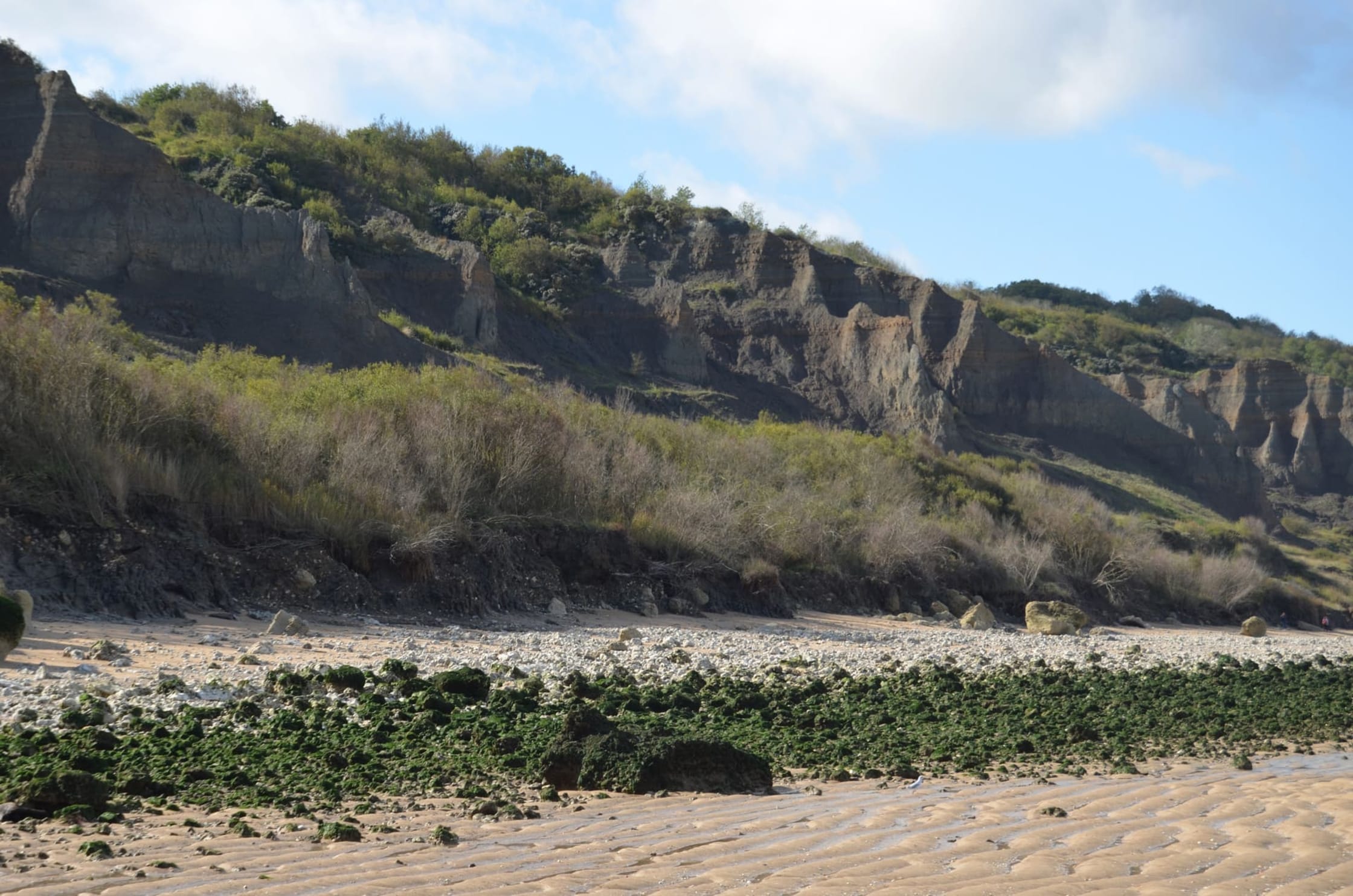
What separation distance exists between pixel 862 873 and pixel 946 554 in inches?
1090

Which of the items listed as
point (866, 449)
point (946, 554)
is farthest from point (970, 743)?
point (866, 449)

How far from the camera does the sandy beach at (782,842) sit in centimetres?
566

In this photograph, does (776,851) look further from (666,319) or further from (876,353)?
(876,353)

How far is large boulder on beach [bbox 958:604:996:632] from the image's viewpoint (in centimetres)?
2825

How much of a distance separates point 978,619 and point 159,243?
29.4m

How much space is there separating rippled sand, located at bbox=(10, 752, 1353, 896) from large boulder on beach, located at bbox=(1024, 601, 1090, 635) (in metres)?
20.7

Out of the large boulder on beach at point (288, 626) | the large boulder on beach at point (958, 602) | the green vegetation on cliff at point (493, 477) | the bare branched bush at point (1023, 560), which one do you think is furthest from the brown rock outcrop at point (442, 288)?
the large boulder on beach at point (288, 626)

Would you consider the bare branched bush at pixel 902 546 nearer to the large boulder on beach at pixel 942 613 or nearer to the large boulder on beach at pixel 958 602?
the large boulder on beach at pixel 958 602

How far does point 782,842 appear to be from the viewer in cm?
675

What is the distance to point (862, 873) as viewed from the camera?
241 inches

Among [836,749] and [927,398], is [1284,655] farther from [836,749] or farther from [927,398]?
[927,398]

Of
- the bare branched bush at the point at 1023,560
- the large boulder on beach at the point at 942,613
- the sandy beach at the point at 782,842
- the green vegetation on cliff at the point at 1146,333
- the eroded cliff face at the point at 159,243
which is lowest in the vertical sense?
the large boulder on beach at the point at 942,613

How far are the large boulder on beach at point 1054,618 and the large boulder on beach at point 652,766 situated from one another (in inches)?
853

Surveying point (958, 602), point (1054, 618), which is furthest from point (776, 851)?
point (958, 602)
